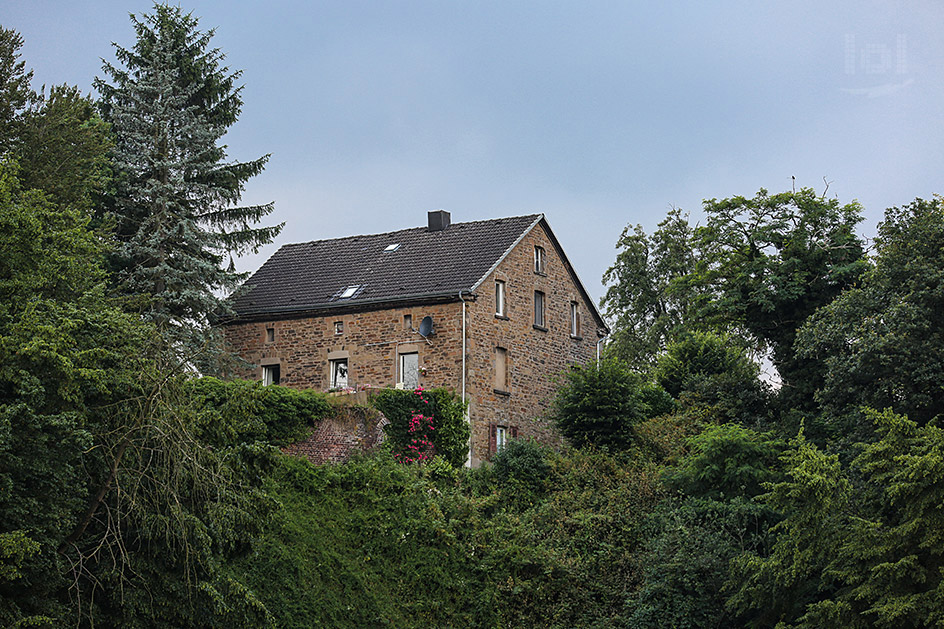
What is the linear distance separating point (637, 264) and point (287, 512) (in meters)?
26.5

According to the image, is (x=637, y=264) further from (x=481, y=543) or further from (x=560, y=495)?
(x=481, y=543)

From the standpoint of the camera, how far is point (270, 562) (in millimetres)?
22094

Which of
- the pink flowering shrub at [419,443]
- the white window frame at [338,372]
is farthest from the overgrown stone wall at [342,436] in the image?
the white window frame at [338,372]

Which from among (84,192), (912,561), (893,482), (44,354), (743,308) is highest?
(84,192)

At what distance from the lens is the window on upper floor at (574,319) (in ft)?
125

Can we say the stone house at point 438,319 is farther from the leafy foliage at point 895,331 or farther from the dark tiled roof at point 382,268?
the leafy foliage at point 895,331

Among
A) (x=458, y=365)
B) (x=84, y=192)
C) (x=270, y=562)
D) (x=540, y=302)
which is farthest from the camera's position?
(x=540, y=302)

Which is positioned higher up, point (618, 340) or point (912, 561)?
point (618, 340)

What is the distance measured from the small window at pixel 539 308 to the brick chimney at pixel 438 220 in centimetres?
392

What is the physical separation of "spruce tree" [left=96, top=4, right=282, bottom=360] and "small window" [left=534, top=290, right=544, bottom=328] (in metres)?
8.39

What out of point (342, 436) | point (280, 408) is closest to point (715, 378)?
point (342, 436)

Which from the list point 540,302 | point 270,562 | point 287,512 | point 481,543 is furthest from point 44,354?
point 540,302

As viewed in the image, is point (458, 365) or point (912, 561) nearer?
point (912, 561)

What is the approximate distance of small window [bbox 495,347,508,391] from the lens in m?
34.2
